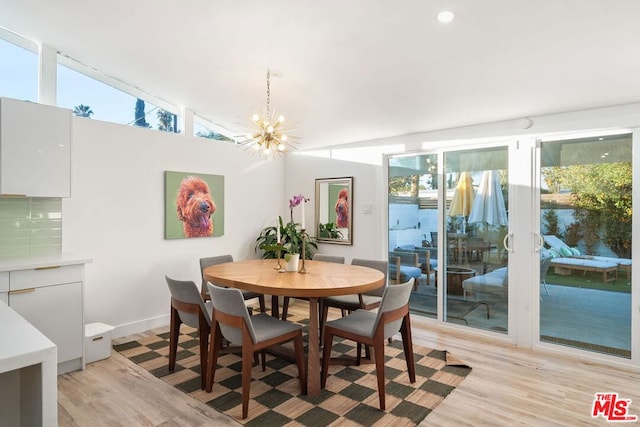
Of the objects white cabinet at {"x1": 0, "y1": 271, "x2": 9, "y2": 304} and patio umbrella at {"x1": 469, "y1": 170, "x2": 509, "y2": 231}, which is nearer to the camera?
white cabinet at {"x1": 0, "y1": 271, "x2": 9, "y2": 304}

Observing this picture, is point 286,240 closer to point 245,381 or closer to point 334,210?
point 334,210

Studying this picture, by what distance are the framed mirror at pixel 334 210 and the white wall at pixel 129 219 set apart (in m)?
1.28

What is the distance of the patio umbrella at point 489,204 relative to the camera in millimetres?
3963

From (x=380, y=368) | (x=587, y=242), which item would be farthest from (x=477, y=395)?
(x=587, y=242)

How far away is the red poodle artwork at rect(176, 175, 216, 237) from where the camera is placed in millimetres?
4484

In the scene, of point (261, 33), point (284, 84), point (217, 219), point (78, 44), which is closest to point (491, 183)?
point (284, 84)

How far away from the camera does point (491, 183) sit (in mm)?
4012

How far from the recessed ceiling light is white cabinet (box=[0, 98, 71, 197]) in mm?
3130

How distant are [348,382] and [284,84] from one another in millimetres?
2842

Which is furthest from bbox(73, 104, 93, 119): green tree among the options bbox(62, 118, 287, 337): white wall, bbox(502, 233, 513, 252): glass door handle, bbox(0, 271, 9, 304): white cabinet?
bbox(502, 233, 513, 252): glass door handle

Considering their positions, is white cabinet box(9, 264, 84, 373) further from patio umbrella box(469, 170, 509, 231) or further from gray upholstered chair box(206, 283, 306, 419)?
patio umbrella box(469, 170, 509, 231)

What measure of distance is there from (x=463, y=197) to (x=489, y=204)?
29cm

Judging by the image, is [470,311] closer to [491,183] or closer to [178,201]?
[491,183]

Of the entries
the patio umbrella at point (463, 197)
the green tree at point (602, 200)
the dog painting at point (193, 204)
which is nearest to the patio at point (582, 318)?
the green tree at point (602, 200)
